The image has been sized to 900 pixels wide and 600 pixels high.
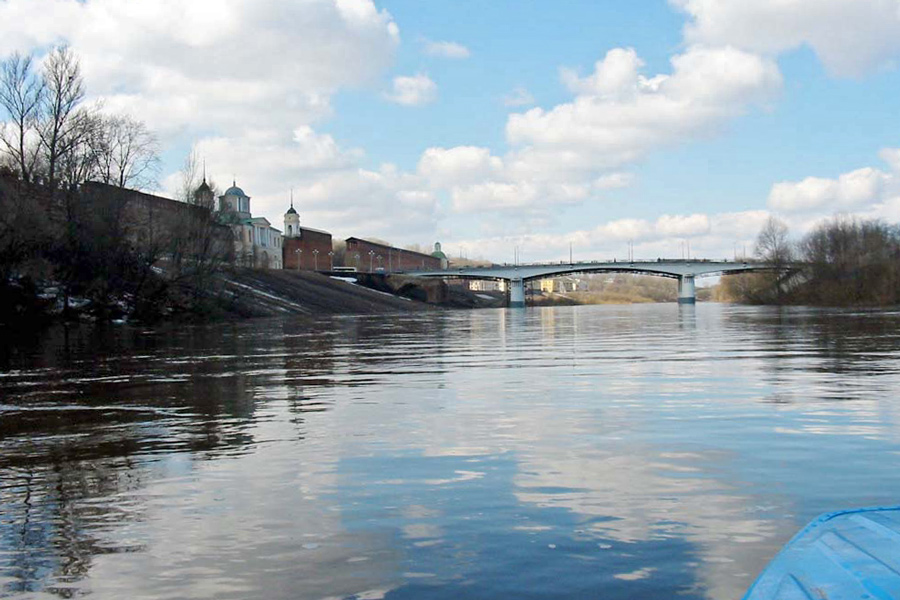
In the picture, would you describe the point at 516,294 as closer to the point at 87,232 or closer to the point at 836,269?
the point at 836,269

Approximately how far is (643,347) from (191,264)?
168ft

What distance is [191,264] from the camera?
7181 centimetres

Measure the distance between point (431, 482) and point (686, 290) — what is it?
146m

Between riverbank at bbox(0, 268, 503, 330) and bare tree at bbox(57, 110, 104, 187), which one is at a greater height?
bare tree at bbox(57, 110, 104, 187)

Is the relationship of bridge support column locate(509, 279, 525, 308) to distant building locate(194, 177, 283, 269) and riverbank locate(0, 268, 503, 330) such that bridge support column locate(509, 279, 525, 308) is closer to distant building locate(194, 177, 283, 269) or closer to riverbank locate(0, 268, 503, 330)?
riverbank locate(0, 268, 503, 330)

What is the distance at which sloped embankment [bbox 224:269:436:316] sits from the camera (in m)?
88.1

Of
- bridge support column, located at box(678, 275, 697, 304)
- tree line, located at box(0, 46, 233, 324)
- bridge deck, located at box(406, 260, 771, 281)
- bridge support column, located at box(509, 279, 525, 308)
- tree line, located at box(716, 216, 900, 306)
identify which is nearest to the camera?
tree line, located at box(0, 46, 233, 324)

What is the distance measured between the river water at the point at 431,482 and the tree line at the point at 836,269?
294ft

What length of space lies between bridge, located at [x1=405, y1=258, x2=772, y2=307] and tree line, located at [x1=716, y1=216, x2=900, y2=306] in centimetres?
850

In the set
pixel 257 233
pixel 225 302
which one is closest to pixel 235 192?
pixel 257 233

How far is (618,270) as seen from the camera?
15300 centimetres

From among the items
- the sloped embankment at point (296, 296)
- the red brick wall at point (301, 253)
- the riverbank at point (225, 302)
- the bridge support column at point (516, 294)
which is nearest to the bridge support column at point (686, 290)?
the bridge support column at point (516, 294)

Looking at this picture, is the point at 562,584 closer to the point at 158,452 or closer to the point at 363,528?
the point at 363,528

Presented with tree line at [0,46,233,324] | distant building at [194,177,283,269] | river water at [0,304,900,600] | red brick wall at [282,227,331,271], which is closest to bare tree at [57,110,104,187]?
tree line at [0,46,233,324]
